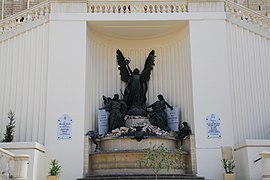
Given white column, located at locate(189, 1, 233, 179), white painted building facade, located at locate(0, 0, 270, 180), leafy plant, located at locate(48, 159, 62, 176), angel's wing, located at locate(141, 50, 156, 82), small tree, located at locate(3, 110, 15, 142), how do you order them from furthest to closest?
angel's wing, located at locate(141, 50, 156, 82)
white painted building facade, located at locate(0, 0, 270, 180)
white column, located at locate(189, 1, 233, 179)
small tree, located at locate(3, 110, 15, 142)
leafy plant, located at locate(48, 159, 62, 176)

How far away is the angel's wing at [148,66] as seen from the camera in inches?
584

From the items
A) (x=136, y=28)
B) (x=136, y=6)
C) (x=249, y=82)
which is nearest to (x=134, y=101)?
(x=136, y=28)

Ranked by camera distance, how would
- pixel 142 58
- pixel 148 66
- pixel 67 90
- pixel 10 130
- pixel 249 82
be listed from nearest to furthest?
pixel 10 130
pixel 67 90
pixel 249 82
pixel 148 66
pixel 142 58

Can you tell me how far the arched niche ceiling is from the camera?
14008 millimetres

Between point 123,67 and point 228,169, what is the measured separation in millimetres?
5565

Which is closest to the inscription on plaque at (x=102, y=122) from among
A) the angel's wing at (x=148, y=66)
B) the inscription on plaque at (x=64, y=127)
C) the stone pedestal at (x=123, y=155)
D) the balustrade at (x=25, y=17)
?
the stone pedestal at (x=123, y=155)

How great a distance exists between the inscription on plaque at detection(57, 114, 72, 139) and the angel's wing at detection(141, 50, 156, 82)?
349cm

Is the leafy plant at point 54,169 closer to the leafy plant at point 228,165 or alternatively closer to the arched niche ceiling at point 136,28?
the leafy plant at point 228,165

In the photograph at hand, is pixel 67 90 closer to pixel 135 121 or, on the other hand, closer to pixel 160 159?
pixel 135 121

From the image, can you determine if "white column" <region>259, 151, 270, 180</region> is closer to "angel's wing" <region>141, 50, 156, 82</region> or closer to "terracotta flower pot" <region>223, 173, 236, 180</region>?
"terracotta flower pot" <region>223, 173, 236, 180</region>

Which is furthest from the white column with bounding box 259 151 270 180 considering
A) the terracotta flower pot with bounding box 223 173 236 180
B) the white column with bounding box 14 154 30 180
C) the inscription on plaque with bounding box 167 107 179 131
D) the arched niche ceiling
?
the white column with bounding box 14 154 30 180

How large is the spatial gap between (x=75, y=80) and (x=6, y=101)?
2385 millimetres

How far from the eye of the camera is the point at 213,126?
12656 millimetres

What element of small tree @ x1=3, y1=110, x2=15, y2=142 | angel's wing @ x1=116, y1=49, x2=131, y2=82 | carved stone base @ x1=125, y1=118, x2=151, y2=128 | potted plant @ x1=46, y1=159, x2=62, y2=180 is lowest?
potted plant @ x1=46, y1=159, x2=62, y2=180
